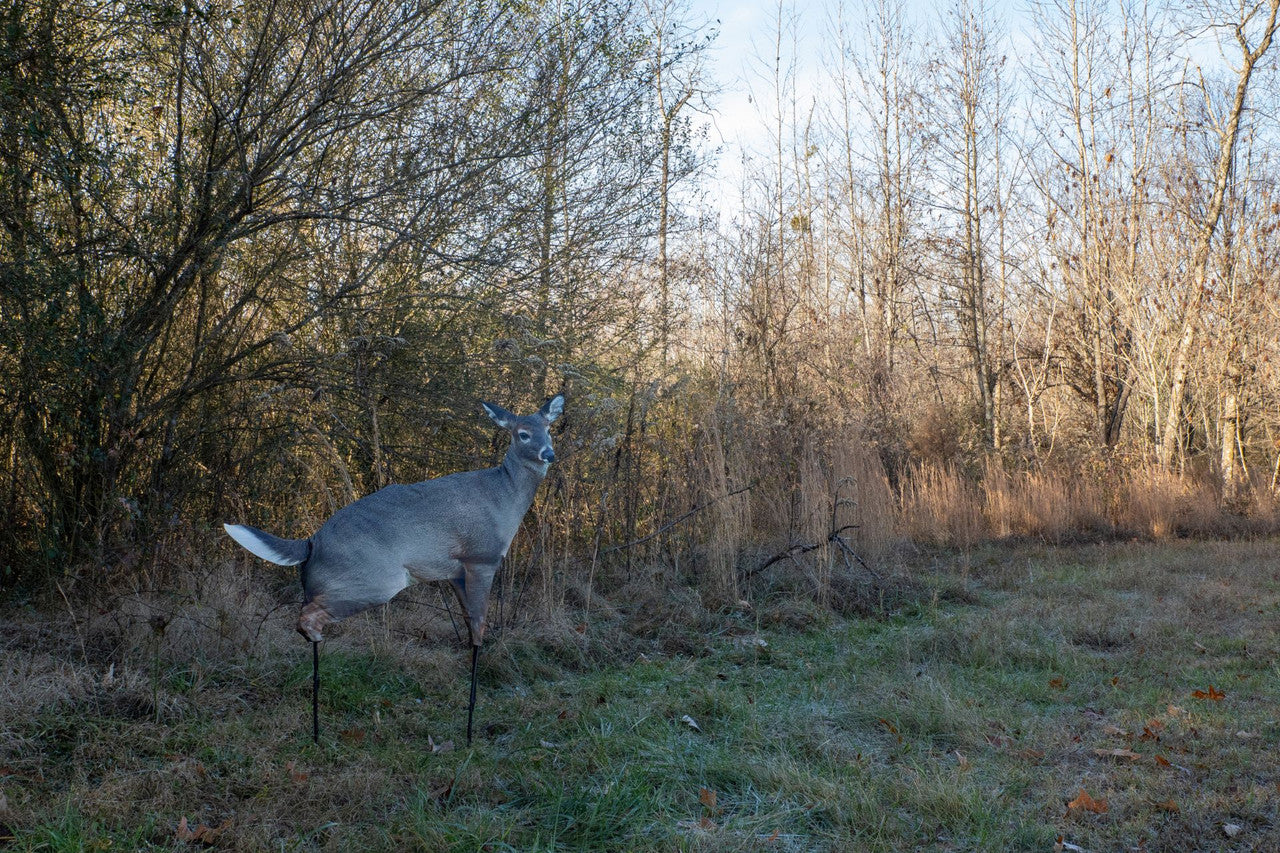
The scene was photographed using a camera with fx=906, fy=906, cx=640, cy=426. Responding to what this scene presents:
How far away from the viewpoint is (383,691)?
471 centimetres

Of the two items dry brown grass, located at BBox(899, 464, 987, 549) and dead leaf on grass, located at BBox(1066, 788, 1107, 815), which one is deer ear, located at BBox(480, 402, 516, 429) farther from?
dry brown grass, located at BBox(899, 464, 987, 549)

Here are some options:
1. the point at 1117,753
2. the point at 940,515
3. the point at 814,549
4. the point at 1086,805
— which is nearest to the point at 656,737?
the point at 1086,805

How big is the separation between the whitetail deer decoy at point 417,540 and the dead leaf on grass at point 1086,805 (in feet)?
7.88

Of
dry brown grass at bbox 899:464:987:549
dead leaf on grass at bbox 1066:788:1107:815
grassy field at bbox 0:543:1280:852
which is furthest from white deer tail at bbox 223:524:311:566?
dry brown grass at bbox 899:464:987:549

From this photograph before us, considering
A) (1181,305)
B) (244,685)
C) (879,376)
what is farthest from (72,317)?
(1181,305)

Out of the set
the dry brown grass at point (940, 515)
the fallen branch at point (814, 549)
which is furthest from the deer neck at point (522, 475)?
the dry brown grass at point (940, 515)

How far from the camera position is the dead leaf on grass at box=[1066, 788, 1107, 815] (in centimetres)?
329

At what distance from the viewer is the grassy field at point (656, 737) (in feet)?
10.3

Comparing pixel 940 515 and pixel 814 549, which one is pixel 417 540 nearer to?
pixel 814 549

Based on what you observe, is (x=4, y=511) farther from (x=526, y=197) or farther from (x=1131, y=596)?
(x=1131, y=596)

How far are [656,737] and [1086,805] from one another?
174 cm

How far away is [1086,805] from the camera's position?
10.9 ft

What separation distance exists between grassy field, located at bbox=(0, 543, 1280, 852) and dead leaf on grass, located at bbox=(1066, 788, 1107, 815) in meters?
0.01

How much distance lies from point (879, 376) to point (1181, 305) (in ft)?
13.3
